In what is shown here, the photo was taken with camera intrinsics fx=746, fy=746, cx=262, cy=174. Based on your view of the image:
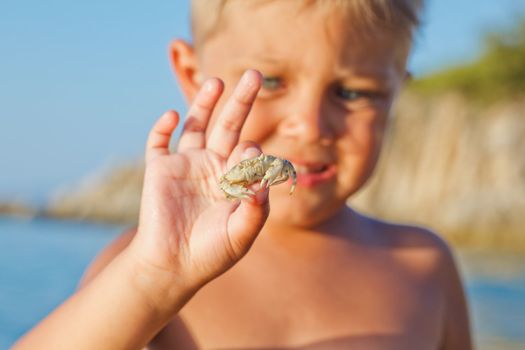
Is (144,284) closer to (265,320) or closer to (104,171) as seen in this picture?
(265,320)

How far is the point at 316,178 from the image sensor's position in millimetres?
2127

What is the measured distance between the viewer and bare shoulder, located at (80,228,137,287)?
→ 2064 mm

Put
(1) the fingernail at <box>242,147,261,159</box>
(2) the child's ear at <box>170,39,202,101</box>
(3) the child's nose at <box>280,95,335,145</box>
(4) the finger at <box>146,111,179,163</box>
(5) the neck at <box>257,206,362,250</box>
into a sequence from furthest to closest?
1. (2) the child's ear at <box>170,39,202,101</box>
2. (5) the neck at <box>257,206,362,250</box>
3. (3) the child's nose at <box>280,95,335,145</box>
4. (4) the finger at <box>146,111,179,163</box>
5. (1) the fingernail at <box>242,147,261,159</box>

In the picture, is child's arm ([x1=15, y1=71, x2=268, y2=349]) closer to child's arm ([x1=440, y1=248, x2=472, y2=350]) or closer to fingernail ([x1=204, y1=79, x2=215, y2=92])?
fingernail ([x1=204, y1=79, x2=215, y2=92])

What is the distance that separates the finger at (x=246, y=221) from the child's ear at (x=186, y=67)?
0.93m

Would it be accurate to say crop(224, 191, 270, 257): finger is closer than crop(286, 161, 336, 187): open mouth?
Yes

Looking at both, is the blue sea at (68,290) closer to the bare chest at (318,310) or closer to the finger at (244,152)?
the bare chest at (318,310)

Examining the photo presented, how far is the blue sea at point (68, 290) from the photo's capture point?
201 inches

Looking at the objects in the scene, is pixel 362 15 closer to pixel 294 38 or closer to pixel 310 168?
pixel 294 38

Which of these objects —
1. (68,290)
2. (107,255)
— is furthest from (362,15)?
(68,290)

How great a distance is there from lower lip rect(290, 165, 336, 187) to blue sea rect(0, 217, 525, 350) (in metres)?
2.99

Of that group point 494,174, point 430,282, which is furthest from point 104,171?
point 430,282

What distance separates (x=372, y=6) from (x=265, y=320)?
0.95 meters

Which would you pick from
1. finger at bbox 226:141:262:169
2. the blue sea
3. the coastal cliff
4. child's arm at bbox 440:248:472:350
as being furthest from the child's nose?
the coastal cliff
